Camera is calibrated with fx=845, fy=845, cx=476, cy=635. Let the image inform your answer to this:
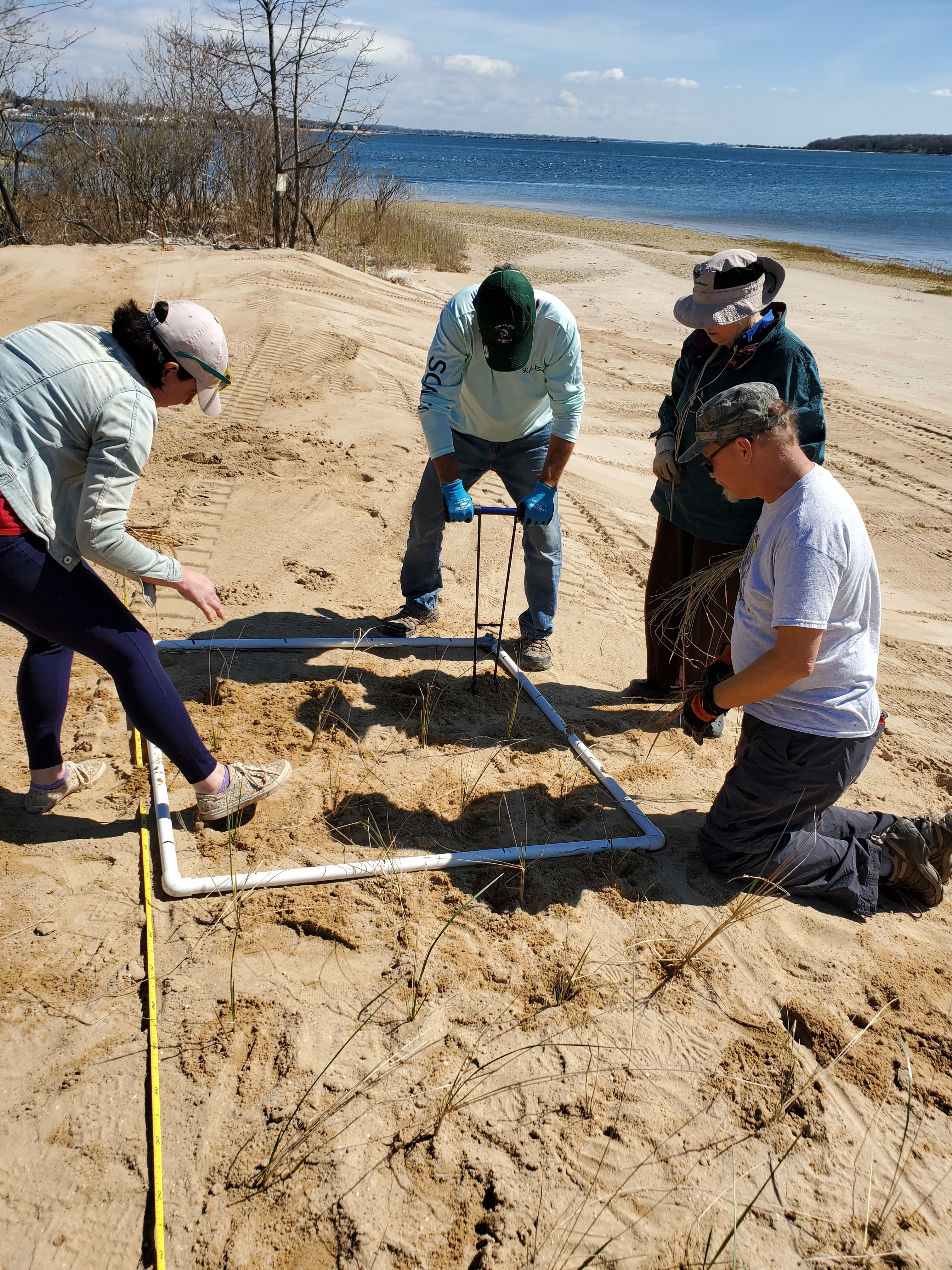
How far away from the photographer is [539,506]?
150 inches

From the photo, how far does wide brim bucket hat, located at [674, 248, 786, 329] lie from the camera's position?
3057 mm

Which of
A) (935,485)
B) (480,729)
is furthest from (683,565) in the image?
(935,485)

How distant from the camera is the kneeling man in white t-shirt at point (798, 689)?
2.43 meters

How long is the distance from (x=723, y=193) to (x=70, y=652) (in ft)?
191

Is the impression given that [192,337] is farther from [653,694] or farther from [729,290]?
[653,694]

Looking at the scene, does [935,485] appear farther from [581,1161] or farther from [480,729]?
[581,1161]

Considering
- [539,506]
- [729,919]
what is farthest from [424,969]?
[539,506]

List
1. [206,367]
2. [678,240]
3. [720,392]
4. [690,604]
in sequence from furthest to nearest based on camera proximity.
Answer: [678,240] < [690,604] < [720,392] < [206,367]

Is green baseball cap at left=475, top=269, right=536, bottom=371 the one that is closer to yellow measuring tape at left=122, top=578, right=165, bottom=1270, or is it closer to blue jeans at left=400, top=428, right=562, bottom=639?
blue jeans at left=400, top=428, right=562, bottom=639

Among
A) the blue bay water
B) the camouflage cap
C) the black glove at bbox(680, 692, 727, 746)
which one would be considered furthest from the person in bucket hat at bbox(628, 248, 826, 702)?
the blue bay water

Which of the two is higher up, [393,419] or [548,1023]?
[393,419]

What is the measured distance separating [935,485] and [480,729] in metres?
5.67

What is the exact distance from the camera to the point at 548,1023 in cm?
230

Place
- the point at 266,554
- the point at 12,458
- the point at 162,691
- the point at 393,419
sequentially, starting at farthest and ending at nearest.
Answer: the point at 393,419, the point at 266,554, the point at 162,691, the point at 12,458
